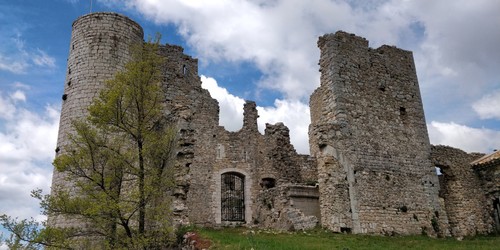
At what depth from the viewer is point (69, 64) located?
22.2m

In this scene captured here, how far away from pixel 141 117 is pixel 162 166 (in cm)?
193

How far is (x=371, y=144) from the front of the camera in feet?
63.0

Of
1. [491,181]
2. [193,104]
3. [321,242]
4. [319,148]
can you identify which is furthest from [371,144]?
[193,104]

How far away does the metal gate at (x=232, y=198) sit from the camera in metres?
24.5

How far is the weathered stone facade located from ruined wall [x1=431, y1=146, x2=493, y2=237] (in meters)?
0.34

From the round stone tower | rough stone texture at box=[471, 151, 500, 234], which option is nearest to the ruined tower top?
the round stone tower

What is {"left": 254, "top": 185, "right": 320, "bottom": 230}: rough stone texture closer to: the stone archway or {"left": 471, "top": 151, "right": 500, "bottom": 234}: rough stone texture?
the stone archway

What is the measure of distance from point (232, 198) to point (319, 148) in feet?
26.7

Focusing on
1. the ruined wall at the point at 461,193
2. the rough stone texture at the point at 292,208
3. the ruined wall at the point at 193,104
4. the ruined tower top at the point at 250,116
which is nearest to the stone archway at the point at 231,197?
the ruined wall at the point at 193,104

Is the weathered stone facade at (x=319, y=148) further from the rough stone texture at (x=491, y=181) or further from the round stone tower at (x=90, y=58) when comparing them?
the rough stone texture at (x=491, y=181)

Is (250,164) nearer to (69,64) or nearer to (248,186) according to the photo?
(248,186)

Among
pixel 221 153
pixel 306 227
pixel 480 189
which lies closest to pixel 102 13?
pixel 221 153

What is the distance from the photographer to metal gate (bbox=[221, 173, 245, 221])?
80.5ft

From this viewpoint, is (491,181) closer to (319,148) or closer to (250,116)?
(319,148)
